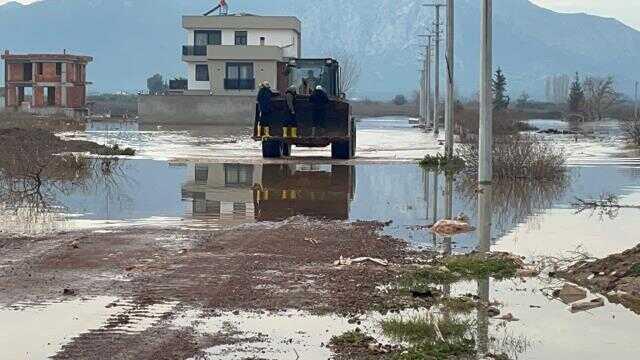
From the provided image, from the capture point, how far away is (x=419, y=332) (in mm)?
9875

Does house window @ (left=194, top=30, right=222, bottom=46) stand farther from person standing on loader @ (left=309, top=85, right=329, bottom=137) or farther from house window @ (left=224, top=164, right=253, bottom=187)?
house window @ (left=224, top=164, right=253, bottom=187)

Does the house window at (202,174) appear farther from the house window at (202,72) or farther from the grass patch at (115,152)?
the house window at (202,72)

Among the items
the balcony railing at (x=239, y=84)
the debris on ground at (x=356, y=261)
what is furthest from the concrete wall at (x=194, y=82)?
the debris on ground at (x=356, y=261)

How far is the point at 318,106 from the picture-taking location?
34875 millimetres

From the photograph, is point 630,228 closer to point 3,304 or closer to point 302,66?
point 3,304

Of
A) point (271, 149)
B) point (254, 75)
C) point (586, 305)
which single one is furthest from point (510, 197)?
point (254, 75)

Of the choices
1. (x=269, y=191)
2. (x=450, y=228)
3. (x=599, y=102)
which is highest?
(x=599, y=102)

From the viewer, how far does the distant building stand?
85750 mm

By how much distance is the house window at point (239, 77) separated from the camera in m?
86.6

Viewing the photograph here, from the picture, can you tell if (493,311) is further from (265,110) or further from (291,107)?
(265,110)

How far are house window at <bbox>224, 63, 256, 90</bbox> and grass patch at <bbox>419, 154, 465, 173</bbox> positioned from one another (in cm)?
5369

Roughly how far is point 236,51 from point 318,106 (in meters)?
52.0

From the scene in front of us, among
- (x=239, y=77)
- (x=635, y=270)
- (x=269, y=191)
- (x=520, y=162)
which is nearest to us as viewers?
(x=635, y=270)

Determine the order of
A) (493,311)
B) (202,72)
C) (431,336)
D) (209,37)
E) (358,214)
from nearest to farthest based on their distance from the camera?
(431,336), (493,311), (358,214), (202,72), (209,37)
